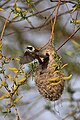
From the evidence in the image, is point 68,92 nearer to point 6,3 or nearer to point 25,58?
point 6,3

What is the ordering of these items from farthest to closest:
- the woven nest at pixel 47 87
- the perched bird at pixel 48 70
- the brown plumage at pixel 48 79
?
1. the woven nest at pixel 47 87
2. the brown plumage at pixel 48 79
3. the perched bird at pixel 48 70

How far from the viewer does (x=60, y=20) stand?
2.83 m

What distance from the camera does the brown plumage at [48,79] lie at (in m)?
1.51

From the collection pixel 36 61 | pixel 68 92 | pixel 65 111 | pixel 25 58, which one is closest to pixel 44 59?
pixel 36 61

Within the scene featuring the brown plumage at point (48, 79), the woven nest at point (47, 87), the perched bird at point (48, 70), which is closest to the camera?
the perched bird at point (48, 70)

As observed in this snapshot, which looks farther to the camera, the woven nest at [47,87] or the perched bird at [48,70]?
the woven nest at [47,87]

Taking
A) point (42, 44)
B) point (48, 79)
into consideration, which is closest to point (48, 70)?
point (48, 79)

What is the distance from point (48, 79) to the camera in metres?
1.56

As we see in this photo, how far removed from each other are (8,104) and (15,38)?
159 centimetres

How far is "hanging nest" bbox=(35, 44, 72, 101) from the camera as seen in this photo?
1.44 m

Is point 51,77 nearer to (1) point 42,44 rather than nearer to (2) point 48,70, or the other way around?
(2) point 48,70

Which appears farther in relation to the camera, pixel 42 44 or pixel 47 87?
pixel 42 44

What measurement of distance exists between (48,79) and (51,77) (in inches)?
0.9

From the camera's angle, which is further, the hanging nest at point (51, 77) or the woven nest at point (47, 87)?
the woven nest at point (47, 87)
